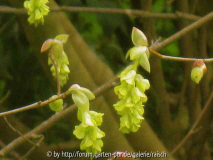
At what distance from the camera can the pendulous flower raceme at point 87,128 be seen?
3.00 ft


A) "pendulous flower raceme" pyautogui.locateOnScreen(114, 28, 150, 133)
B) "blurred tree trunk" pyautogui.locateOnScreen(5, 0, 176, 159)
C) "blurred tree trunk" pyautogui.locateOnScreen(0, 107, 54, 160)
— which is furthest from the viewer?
"blurred tree trunk" pyautogui.locateOnScreen(0, 107, 54, 160)

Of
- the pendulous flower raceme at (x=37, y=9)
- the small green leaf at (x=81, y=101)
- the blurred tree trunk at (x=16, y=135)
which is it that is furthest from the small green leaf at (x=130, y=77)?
the blurred tree trunk at (x=16, y=135)

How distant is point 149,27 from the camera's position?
2.01 m

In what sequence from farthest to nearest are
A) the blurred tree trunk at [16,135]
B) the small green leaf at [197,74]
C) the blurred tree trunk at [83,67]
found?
the blurred tree trunk at [16,135]
the blurred tree trunk at [83,67]
the small green leaf at [197,74]

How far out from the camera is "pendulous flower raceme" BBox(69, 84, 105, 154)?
91cm

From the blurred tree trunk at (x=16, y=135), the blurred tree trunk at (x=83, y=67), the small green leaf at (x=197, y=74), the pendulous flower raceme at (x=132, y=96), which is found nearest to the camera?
the pendulous flower raceme at (x=132, y=96)

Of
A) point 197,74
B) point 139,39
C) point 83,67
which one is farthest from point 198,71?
point 83,67

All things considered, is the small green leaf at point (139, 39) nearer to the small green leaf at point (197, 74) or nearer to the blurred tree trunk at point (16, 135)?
the small green leaf at point (197, 74)

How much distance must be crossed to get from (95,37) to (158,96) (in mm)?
426

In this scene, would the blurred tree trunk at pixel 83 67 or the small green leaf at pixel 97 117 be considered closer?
the small green leaf at pixel 97 117

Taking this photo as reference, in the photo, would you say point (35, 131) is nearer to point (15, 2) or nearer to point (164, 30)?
point (15, 2)

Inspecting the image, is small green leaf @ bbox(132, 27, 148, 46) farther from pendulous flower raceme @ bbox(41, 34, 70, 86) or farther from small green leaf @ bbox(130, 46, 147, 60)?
pendulous flower raceme @ bbox(41, 34, 70, 86)

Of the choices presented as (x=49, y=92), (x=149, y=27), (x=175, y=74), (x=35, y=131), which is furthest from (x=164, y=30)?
(x=35, y=131)

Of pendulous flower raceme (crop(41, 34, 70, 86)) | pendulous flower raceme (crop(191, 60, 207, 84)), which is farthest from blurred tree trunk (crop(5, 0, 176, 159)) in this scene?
pendulous flower raceme (crop(191, 60, 207, 84))
